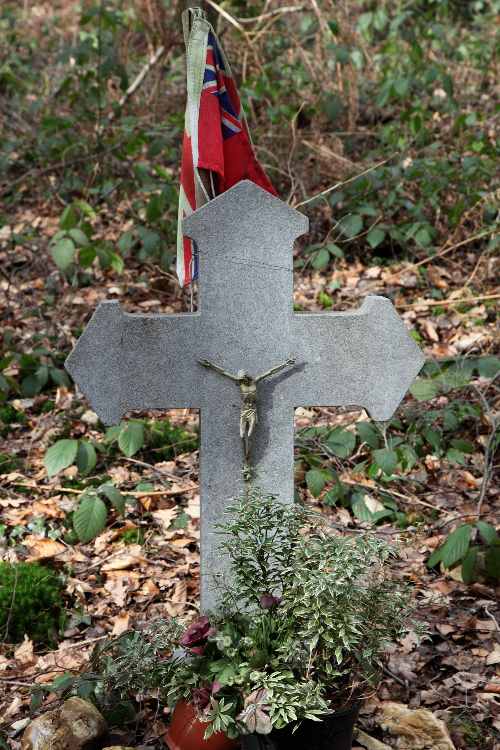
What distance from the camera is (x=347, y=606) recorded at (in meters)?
2.43

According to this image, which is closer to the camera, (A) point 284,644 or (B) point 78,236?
(A) point 284,644

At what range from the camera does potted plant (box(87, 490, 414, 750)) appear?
2.36 m

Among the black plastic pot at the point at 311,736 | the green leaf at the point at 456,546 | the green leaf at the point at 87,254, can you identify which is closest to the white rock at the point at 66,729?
the black plastic pot at the point at 311,736

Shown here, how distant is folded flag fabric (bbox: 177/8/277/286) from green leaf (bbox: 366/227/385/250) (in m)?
3.07

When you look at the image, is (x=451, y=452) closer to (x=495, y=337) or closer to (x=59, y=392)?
(x=495, y=337)

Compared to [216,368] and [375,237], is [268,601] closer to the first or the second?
[216,368]

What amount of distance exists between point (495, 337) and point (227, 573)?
2.99m

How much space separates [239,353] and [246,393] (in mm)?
129

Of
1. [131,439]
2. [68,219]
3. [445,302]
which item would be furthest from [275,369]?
[445,302]

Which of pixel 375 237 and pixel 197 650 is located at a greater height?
pixel 375 237

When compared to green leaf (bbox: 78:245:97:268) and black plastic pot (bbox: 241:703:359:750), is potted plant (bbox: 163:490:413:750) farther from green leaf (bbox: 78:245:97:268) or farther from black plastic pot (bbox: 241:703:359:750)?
green leaf (bbox: 78:245:97:268)

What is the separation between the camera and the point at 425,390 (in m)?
4.54

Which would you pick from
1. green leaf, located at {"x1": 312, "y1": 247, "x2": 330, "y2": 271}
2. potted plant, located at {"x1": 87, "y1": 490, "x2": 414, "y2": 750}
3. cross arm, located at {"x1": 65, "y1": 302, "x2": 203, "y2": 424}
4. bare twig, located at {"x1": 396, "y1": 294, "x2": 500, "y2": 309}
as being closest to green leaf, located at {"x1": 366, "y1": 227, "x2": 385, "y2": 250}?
green leaf, located at {"x1": 312, "y1": 247, "x2": 330, "y2": 271}

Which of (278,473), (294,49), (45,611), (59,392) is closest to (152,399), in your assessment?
(278,473)
